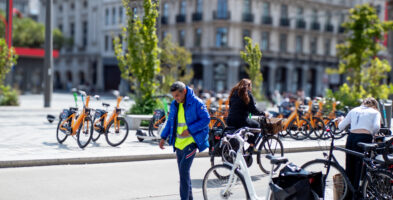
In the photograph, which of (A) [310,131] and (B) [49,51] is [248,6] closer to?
(B) [49,51]

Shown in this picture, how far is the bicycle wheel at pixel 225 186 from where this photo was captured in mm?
5836

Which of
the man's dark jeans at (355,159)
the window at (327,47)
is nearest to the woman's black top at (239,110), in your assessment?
the man's dark jeans at (355,159)

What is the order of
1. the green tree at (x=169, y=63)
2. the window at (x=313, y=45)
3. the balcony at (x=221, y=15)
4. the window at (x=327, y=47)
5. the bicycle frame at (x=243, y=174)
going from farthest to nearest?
the window at (x=327, y=47)
the window at (x=313, y=45)
the balcony at (x=221, y=15)
the green tree at (x=169, y=63)
the bicycle frame at (x=243, y=174)

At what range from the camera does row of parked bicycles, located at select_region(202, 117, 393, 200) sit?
5.46 meters

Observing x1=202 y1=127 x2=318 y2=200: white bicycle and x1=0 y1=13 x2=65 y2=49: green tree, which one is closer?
x1=202 y1=127 x2=318 y2=200: white bicycle

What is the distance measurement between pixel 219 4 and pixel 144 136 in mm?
34958

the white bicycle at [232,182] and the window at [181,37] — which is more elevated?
the window at [181,37]

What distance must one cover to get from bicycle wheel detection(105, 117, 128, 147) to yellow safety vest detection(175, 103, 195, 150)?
5.81 metres

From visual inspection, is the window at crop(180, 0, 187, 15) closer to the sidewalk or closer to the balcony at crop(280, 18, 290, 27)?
the balcony at crop(280, 18, 290, 27)

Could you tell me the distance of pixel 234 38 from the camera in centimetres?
4641

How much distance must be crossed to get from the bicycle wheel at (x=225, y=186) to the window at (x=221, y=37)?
40.7 metres

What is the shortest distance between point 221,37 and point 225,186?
4112 centimetres

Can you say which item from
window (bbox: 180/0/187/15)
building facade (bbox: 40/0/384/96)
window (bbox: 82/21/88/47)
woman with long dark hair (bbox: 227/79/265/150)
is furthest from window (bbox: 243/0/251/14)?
woman with long dark hair (bbox: 227/79/265/150)

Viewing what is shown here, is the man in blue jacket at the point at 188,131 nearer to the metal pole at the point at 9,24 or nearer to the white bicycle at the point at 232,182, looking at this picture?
the white bicycle at the point at 232,182
